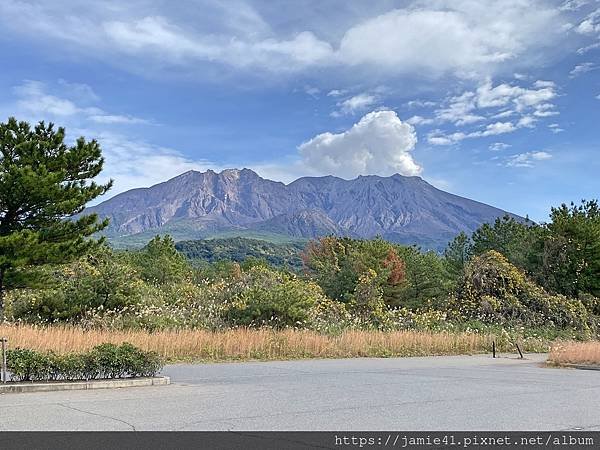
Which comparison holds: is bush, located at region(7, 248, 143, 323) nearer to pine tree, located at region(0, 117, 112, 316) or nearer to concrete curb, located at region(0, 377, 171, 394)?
pine tree, located at region(0, 117, 112, 316)

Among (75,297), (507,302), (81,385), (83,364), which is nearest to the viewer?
(81,385)

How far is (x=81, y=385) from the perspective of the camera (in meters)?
10.9

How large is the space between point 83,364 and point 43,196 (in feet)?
39.9

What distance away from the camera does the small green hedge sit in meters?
10.9

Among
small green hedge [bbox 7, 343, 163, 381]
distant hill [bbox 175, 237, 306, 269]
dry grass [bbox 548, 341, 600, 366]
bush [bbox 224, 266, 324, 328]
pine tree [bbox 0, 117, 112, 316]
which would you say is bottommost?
dry grass [bbox 548, 341, 600, 366]

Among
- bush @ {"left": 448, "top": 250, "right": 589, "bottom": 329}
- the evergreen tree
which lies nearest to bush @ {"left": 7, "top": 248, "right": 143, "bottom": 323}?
bush @ {"left": 448, "top": 250, "right": 589, "bottom": 329}

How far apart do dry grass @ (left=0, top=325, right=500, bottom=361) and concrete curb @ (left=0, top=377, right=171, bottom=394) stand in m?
4.75

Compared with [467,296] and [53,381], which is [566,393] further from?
[467,296]

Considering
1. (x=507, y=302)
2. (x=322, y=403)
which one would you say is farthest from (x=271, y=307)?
(x=322, y=403)

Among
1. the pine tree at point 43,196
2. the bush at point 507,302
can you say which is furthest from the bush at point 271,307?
the bush at point 507,302

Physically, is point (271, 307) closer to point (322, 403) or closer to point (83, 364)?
point (83, 364)

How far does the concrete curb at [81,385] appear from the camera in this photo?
1036 centimetres
